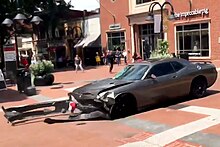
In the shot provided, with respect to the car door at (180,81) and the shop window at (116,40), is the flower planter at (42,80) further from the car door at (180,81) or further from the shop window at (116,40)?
the shop window at (116,40)

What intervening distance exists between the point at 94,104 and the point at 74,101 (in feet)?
3.05

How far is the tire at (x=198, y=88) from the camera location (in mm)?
11172

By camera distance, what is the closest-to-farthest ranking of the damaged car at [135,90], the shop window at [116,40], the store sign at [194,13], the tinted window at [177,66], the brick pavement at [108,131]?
the brick pavement at [108,131] < the damaged car at [135,90] < the tinted window at [177,66] < the store sign at [194,13] < the shop window at [116,40]

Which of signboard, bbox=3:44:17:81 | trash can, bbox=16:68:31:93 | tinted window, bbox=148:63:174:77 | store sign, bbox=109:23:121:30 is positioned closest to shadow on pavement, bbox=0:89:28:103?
trash can, bbox=16:68:31:93

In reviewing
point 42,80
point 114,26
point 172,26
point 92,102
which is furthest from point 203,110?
point 114,26

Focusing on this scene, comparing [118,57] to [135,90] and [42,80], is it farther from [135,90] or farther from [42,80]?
[135,90]

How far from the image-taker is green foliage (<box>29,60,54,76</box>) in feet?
61.7

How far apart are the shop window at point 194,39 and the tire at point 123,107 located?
18.7m

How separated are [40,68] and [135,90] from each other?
10365 millimetres

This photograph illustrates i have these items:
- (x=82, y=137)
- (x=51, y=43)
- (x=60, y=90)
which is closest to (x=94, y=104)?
(x=82, y=137)

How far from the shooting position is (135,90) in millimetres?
9562

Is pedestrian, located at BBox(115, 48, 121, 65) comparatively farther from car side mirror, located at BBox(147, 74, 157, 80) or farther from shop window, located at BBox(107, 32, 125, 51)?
car side mirror, located at BBox(147, 74, 157, 80)

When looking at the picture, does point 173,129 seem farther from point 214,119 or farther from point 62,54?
point 62,54

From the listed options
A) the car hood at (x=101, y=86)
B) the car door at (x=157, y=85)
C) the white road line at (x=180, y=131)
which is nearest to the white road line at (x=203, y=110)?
the white road line at (x=180, y=131)
